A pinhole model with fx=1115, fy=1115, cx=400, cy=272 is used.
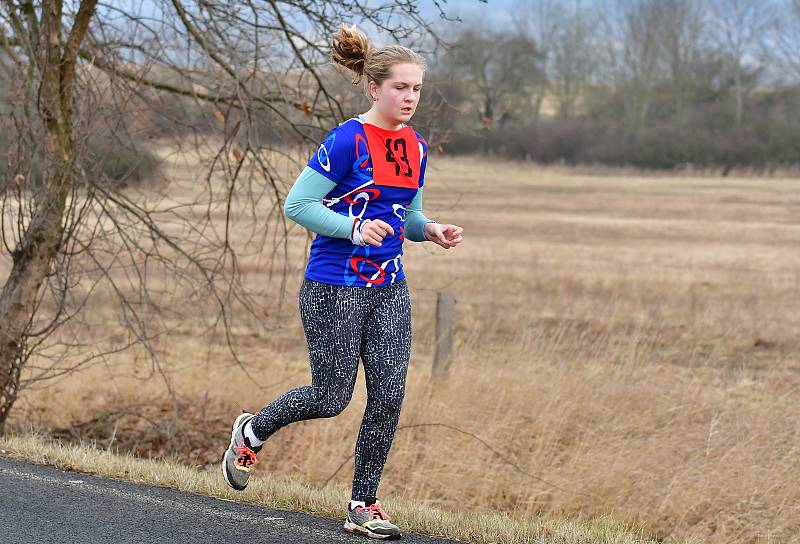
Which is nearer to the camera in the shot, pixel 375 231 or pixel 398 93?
pixel 375 231

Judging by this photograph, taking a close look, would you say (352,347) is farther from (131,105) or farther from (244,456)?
(131,105)

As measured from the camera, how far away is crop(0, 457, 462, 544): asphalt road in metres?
4.54

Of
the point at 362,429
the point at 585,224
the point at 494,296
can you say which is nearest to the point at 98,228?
the point at 362,429

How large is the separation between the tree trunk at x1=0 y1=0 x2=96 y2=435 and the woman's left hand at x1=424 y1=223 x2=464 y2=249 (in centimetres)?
362

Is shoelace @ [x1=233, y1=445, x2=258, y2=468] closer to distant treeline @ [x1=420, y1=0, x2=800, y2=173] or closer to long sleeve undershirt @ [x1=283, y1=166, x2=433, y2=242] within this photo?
long sleeve undershirt @ [x1=283, y1=166, x2=433, y2=242]

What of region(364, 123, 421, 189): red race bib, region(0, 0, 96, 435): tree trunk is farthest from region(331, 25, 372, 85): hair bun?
region(0, 0, 96, 435): tree trunk

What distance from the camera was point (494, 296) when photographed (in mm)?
16859

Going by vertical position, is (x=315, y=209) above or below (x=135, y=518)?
above

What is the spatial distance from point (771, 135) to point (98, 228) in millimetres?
53446

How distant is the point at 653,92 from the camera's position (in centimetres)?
7012

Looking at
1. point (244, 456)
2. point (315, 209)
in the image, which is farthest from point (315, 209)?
point (244, 456)

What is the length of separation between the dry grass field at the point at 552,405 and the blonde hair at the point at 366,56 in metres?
2.63

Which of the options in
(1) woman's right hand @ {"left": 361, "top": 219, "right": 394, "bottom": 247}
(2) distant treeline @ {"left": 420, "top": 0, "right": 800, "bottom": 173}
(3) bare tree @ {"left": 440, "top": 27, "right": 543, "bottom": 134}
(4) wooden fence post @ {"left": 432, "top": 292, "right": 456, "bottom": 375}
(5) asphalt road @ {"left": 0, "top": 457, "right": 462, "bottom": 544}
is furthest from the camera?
(2) distant treeline @ {"left": 420, "top": 0, "right": 800, "bottom": 173}

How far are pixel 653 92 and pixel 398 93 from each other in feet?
225
